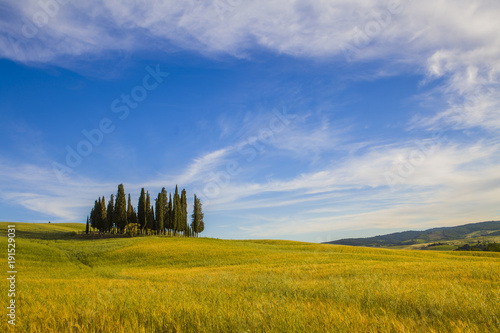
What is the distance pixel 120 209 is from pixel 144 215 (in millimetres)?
7501

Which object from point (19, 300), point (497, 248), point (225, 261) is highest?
point (19, 300)

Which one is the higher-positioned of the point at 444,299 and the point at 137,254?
the point at 444,299

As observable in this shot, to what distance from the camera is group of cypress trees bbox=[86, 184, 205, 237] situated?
8131cm

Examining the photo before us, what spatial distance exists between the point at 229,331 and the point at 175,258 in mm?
37708

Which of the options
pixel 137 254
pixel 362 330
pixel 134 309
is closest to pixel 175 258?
pixel 137 254

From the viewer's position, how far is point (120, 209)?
80.4m

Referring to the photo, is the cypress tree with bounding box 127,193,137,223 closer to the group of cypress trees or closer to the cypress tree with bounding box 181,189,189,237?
the group of cypress trees

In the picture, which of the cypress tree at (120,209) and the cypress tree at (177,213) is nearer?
the cypress tree at (120,209)

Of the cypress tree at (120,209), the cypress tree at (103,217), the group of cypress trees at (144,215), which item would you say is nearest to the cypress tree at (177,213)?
the group of cypress trees at (144,215)

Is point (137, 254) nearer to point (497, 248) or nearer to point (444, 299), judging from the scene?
point (444, 299)

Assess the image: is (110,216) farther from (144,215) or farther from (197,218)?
(197,218)

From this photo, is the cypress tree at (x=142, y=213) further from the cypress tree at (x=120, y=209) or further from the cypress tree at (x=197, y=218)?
the cypress tree at (x=197, y=218)

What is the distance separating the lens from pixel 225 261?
3462cm

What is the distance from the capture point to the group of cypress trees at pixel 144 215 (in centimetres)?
8131
